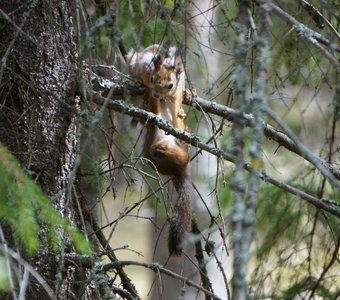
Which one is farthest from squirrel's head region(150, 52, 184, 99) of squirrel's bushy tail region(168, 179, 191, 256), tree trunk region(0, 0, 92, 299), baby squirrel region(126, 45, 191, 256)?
tree trunk region(0, 0, 92, 299)

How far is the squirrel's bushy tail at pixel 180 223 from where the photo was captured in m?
3.21

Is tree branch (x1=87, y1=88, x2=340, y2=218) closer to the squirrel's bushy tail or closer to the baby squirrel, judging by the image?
the squirrel's bushy tail

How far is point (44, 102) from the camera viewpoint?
290cm

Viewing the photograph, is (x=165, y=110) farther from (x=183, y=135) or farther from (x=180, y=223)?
(x=183, y=135)

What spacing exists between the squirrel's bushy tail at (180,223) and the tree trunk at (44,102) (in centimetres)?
44

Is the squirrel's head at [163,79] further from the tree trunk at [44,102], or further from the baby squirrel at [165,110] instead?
the tree trunk at [44,102]

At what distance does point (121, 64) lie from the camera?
364 centimetres

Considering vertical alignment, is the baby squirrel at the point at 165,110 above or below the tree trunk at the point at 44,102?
above

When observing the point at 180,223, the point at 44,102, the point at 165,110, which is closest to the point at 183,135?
the point at 44,102

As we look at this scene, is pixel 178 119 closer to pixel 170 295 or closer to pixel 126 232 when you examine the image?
pixel 170 295

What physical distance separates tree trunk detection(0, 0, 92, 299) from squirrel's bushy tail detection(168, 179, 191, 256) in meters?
0.44

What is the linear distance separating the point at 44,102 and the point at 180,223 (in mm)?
860

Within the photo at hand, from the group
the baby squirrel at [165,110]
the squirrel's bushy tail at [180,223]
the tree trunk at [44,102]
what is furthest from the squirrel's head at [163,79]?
the tree trunk at [44,102]

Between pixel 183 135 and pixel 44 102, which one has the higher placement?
pixel 44 102
